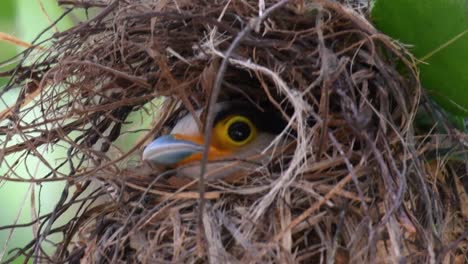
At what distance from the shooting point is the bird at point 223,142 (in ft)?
4.87

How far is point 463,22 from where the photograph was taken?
1.26 meters

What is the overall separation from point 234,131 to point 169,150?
0.53 feet

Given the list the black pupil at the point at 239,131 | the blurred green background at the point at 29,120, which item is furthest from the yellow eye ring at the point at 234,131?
the blurred green background at the point at 29,120

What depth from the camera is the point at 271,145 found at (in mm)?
1282

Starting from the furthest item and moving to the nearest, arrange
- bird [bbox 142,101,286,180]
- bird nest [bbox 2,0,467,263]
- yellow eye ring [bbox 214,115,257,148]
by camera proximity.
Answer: yellow eye ring [bbox 214,115,257,148], bird [bbox 142,101,286,180], bird nest [bbox 2,0,467,263]

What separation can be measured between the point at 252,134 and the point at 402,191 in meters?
0.50

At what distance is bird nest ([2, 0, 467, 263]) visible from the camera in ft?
4.09

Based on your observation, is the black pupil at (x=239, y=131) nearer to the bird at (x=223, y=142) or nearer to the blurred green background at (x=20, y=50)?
the bird at (x=223, y=142)

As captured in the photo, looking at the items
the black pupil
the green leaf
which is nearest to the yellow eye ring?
the black pupil

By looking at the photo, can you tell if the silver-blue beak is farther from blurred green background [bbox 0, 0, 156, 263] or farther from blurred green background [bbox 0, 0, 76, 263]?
blurred green background [bbox 0, 0, 76, 263]

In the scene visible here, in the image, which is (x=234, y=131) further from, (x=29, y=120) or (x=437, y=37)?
(x=29, y=120)

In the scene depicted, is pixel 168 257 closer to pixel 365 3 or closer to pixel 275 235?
pixel 275 235

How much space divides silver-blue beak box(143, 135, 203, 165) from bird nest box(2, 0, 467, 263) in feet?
0.12

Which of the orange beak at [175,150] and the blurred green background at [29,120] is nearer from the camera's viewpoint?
the orange beak at [175,150]
